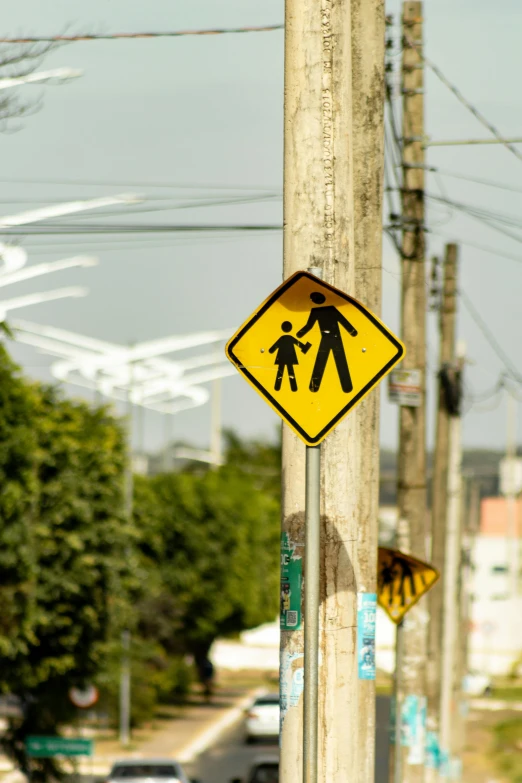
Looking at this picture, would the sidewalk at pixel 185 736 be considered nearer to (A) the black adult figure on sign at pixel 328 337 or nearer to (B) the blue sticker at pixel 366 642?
(B) the blue sticker at pixel 366 642

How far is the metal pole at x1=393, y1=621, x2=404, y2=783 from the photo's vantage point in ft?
37.2

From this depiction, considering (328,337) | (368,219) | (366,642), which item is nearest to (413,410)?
(368,219)

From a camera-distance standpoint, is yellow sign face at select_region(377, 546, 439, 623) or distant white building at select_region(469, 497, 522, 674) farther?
distant white building at select_region(469, 497, 522, 674)

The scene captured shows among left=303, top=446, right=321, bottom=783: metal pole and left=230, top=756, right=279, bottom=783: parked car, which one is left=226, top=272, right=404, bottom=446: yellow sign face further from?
left=230, top=756, right=279, bottom=783: parked car

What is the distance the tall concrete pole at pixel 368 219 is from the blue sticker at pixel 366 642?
0.32 meters

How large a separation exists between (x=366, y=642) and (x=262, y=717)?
37063 mm

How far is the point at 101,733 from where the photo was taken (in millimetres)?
47062

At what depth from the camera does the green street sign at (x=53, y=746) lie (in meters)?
24.7

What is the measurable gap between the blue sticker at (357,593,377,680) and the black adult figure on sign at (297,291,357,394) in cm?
142

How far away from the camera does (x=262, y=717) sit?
42.3 meters

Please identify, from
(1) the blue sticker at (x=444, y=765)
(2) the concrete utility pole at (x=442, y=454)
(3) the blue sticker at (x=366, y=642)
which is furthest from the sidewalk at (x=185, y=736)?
(3) the blue sticker at (x=366, y=642)

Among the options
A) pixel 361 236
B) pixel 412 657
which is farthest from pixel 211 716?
pixel 361 236

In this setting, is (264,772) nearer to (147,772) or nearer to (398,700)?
(147,772)

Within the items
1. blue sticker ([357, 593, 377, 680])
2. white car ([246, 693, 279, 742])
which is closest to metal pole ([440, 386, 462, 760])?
blue sticker ([357, 593, 377, 680])
